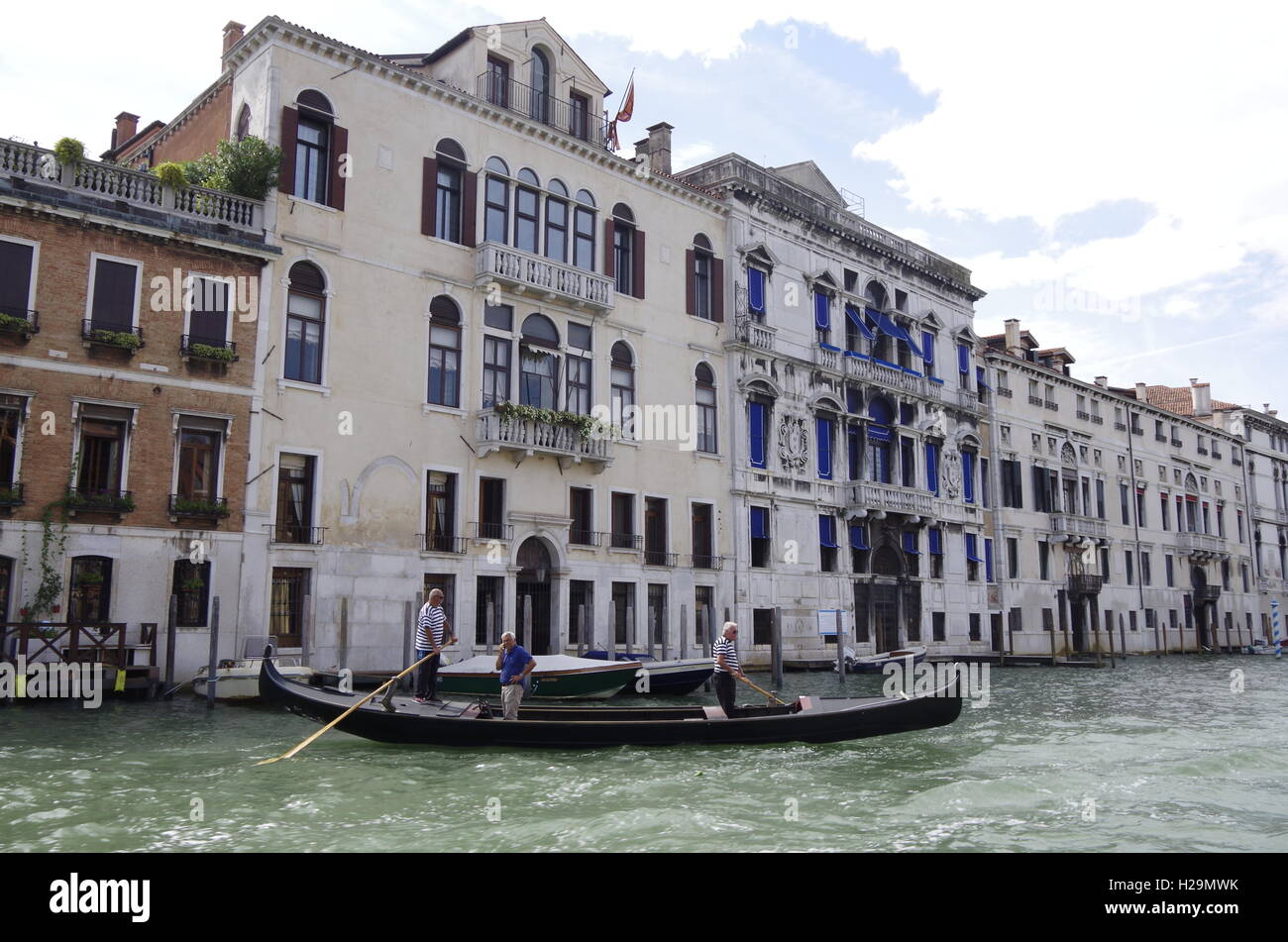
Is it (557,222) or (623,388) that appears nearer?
(557,222)

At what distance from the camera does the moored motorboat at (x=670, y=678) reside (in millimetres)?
17000

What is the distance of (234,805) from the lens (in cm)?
817

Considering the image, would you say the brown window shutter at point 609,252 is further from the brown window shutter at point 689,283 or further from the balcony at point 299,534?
the balcony at point 299,534

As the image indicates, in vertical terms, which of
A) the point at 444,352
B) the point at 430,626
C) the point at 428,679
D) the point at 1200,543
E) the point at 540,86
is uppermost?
the point at 540,86

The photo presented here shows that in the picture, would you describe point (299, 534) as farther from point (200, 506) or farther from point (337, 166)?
point (337, 166)

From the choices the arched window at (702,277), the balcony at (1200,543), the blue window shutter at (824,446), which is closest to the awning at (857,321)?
the blue window shutter at (824,446)

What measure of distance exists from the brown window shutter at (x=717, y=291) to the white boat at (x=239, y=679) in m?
13.6

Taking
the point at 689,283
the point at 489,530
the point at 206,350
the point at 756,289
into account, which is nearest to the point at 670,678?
the point at 489,530

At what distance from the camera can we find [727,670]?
11.9m

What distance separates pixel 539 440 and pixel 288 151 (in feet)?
21.4

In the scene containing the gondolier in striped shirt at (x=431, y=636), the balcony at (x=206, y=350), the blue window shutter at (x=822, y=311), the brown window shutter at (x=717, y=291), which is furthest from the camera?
the blue window shutter at (x=822, y=311)

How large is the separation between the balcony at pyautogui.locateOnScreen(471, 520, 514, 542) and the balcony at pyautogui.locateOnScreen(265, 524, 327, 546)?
2891 mm

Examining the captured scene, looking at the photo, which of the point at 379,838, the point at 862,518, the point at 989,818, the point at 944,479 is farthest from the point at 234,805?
the point at 944,479

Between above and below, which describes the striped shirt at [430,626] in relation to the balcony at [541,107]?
below
